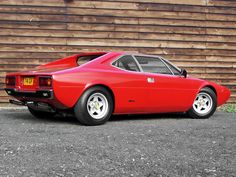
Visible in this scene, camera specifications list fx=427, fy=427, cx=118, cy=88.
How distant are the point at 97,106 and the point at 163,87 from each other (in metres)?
1.39

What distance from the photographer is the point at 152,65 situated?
24.5ft

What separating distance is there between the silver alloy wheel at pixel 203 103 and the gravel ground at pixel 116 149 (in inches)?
44.3

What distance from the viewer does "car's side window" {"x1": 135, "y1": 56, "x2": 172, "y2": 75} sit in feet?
24.1

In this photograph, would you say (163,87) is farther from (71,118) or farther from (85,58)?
(71,118)

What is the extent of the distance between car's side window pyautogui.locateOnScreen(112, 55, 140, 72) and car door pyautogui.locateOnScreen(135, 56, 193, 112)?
12cm

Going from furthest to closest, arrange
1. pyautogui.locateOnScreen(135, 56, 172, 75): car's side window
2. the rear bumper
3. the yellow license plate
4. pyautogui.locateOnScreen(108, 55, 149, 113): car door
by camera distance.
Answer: pyautogui.locateOnScreen(135, 56, 172, 75): car's side window, pyautogui.locateOnScreen(108, 55, 149, 113): car door, the yellow license plate, the rear bumper

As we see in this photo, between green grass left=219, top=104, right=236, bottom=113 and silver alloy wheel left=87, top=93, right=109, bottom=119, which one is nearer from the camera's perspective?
silver alloy wheel left=87, top=93, right=109, bottom=119

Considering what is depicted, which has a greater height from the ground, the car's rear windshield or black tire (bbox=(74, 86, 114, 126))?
the car's rear windshield

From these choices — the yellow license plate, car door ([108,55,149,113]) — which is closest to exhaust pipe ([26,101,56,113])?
the yellow license plate

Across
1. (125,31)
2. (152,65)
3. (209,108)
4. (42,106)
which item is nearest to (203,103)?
(209,108)

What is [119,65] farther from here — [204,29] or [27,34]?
[204,29]

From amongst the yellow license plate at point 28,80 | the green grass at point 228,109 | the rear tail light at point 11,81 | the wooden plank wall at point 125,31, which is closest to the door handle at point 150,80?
the yellow license plate at point 28,80

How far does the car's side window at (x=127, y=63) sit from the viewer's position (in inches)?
278

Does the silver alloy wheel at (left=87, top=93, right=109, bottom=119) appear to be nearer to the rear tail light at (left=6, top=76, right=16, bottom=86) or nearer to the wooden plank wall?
the rear tail light at (left=6, top=76, right=16, bottom=86)
